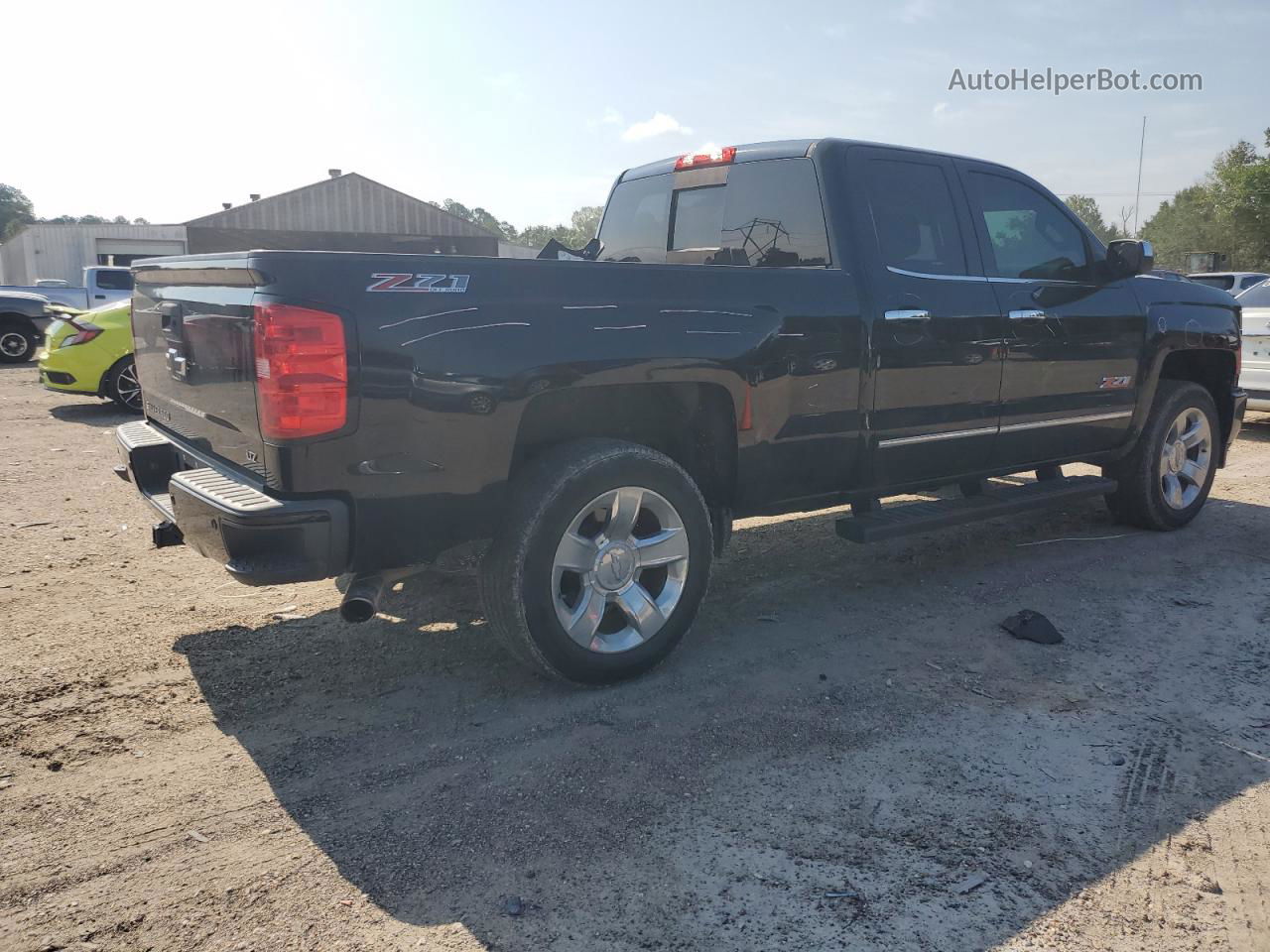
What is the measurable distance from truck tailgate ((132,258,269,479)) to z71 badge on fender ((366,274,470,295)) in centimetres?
38

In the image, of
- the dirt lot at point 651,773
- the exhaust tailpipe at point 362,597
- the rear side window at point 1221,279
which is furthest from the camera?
the rear side window at point 1221,279

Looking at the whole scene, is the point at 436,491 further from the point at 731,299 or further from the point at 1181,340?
the point at 1181,340

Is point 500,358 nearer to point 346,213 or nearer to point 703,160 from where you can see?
point 703,160

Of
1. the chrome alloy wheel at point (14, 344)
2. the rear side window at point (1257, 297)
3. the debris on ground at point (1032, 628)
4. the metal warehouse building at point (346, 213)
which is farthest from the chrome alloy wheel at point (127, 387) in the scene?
the metal warehouse building at point (346, 213)

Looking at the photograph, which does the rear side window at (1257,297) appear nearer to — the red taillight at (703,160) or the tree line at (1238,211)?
the red taillight at (703,160)

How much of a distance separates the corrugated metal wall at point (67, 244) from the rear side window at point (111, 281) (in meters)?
35.3

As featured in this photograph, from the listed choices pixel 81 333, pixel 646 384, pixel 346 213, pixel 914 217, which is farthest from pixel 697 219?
pixel 346 213

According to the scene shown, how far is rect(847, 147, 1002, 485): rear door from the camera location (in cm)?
442

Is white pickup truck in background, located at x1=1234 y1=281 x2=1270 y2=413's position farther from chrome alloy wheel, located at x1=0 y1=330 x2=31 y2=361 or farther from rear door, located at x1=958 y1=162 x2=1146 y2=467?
chrome alloy wheel, located at x1=0 y1=330 x2=31 y2=361

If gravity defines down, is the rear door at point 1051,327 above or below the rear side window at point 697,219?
below

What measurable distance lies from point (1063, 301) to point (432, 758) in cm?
405

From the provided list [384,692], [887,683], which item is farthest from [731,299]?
[384,692]

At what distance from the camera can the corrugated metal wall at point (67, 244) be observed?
51156mm

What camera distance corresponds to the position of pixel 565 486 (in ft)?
11.5
